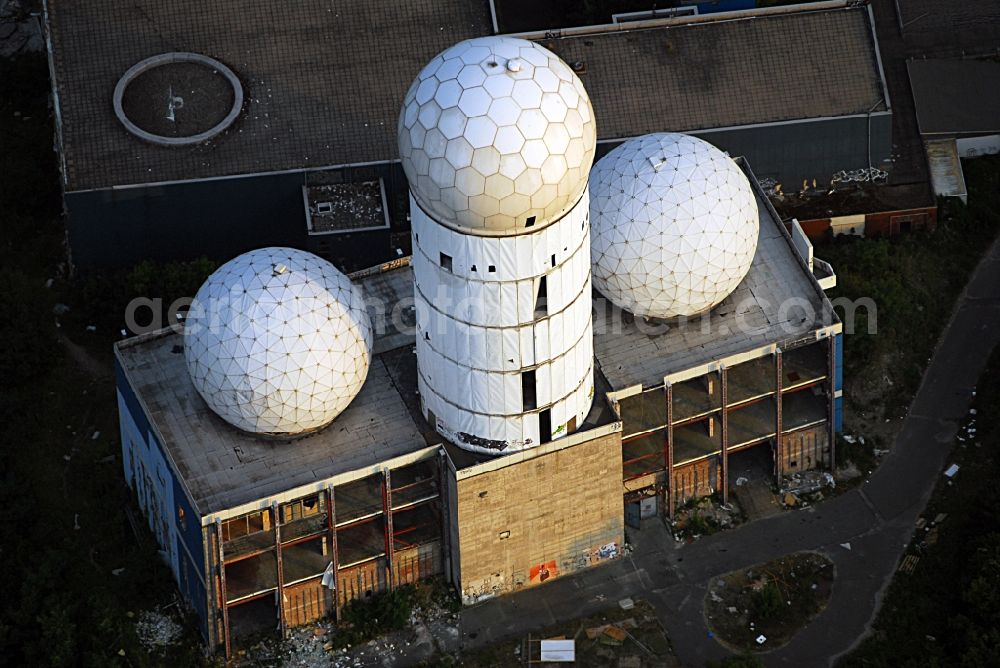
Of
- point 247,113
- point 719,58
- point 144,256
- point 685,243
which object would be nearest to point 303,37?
point 247,113

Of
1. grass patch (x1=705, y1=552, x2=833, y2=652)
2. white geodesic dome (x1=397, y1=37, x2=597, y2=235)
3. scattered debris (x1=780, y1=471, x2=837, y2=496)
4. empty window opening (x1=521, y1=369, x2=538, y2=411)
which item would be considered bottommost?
grass patch (x1=705, y1=552, x2=833, y2=652)

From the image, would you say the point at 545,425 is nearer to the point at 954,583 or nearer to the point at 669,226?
the point at 669,226

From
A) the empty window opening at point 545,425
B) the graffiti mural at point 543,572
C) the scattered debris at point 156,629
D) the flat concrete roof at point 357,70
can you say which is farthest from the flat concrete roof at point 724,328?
the scattered debris at point 156,629

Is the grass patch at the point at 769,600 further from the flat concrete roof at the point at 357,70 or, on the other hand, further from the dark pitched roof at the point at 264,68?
the dark pitched roof at the point at 264,68

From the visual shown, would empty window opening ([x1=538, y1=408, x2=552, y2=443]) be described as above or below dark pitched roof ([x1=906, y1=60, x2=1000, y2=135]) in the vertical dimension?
below

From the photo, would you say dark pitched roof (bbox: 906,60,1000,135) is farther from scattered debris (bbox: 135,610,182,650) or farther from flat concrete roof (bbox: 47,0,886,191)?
scattered debris (bbox: 135,610,182,650)

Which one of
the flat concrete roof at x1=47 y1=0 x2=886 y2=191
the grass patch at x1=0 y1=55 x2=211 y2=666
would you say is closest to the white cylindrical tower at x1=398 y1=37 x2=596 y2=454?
the grass patch at x1=0 y1=55 x2=211 y2=666

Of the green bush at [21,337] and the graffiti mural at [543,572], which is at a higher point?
the green bush at [21,337]
